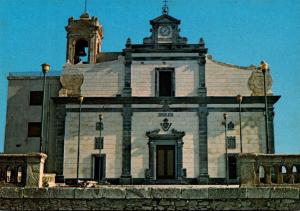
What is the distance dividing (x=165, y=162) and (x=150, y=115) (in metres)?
3.31

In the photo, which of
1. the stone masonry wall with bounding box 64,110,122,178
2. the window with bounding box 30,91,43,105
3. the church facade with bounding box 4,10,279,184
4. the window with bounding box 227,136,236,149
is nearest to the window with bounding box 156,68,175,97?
the church facade with bounding box 4,10,279,184

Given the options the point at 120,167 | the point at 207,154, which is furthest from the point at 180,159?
the point at 120,167

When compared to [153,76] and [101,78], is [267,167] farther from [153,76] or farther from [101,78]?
[101,78]

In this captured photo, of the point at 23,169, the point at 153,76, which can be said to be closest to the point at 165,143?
the point at 153,76

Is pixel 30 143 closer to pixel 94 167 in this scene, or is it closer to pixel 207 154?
pixel 94 167

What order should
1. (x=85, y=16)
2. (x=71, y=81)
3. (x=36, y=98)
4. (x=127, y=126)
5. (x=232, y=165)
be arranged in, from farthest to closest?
1. (x=85, y=16)
2. (x=36, y=98)
3. (x=71, y=81)
4. (x=127, y=126)
5. (x=232, y=165)

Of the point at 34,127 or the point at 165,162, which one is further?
the point at 34,127

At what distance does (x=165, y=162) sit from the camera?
30.3m

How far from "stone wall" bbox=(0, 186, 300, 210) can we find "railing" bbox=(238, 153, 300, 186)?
757mm

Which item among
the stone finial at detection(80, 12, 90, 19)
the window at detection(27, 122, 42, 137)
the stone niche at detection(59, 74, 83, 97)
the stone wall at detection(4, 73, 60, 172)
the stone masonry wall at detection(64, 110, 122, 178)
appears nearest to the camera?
the stone masonry wall at detection(64, 110, 122, 178)

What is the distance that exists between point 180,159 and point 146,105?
14.2 ft

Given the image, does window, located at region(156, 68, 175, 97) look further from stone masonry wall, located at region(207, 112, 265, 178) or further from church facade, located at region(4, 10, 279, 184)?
stone masonry wall, located at region(207, 112, 265, 178)

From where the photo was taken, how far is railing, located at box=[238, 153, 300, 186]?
42.1ft

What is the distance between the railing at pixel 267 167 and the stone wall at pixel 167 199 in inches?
29.8
